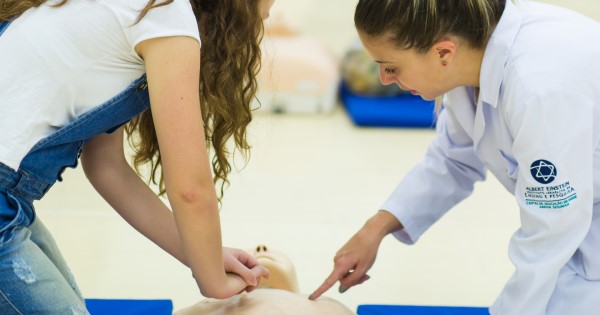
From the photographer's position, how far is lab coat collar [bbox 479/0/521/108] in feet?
4.79

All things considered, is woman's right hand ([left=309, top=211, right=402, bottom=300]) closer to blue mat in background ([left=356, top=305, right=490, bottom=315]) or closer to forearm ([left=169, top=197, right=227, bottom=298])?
blue mat in background ([left=356, top=305, right=490, bottom=315])

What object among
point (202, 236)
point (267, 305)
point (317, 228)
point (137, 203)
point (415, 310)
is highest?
point (202, 236)

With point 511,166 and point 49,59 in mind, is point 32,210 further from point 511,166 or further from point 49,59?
point 511,166

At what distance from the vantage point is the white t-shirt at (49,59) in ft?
4.13

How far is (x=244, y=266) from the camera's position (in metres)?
1.52

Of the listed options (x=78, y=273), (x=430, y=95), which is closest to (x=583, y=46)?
(x=430, y=95)

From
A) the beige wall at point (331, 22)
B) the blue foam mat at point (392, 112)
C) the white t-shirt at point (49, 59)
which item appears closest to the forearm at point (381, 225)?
the white t-shirt at point (49, 59)

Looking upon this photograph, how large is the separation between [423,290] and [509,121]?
83 cm

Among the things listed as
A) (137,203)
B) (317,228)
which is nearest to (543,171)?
(137,203)

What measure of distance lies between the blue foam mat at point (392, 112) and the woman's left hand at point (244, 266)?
2066 mm

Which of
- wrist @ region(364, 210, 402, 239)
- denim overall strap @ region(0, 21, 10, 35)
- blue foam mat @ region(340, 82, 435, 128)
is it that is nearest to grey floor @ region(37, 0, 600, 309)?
blue foam mat @ region(340, 82, 435, 128)

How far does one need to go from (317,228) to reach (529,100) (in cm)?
127

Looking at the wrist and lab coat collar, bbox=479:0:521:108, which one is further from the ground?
lab coat collar, bbox=479:0:521:108

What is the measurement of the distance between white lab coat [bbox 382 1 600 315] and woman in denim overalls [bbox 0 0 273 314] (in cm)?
46
